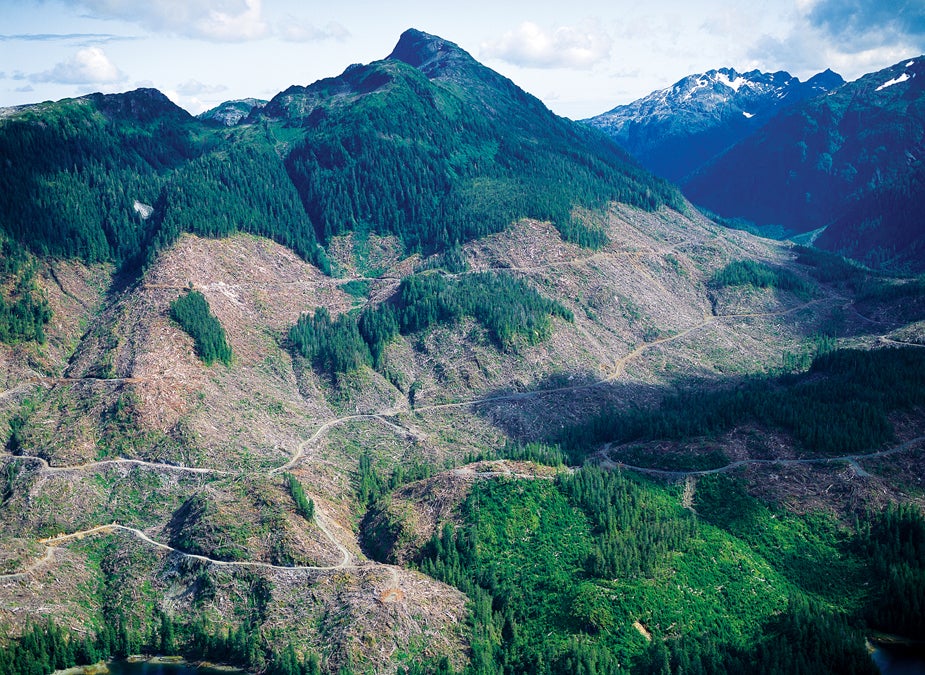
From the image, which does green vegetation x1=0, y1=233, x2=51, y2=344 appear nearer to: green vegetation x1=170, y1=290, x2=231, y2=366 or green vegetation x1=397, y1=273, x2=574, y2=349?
green vegetation x1=170, y1=290, x2=231, y2=366

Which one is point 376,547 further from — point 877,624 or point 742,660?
point 877,624

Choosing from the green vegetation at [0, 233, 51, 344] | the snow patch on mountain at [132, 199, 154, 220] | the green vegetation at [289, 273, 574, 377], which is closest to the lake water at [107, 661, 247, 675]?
the green vegetation at [289, 273, 574, 377]

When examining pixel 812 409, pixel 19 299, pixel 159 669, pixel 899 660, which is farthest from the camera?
pixel 19 299

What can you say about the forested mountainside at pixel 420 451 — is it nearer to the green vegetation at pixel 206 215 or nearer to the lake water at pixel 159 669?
the green vegetation at pixel 206 215

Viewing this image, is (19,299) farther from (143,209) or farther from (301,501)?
(301,501)

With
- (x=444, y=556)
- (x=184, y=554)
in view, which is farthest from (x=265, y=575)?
Answer: (x=444, y=556)

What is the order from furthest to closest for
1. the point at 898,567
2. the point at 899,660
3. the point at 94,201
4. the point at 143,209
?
the point at 143,209 < the point at 94,201 < the point at 898,567 < the point at 899,660

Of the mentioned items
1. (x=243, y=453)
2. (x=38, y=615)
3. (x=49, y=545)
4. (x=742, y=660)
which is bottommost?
(x=742, y=660)

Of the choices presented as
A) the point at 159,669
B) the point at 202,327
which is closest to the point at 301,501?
the point at 159,669
